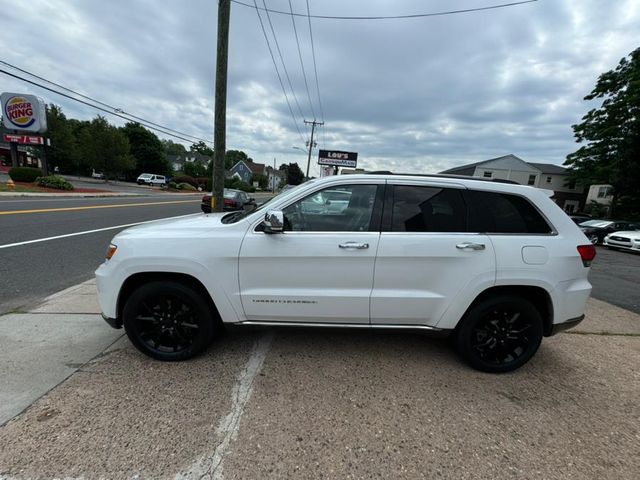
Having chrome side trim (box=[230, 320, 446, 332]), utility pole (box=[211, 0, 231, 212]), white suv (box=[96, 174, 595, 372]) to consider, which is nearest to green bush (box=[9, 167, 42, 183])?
utility pole (box=[211, 0, 231, 212])

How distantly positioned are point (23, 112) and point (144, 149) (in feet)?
92.5

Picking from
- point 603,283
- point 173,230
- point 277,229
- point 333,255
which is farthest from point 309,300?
point 603,283

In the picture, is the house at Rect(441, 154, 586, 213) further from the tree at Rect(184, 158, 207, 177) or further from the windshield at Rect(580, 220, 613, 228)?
the tree at Rect(184, 158, 207, 177)

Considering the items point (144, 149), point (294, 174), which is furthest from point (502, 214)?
point (294, 174)

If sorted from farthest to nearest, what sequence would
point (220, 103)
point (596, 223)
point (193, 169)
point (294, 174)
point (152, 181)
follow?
point (294, 174), point (193, 169), point (152, 181), point (596, 223), point (220, 103)

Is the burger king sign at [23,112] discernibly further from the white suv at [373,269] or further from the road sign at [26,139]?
the white suv at [373,269]

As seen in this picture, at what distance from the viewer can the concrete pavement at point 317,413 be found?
6.32ft

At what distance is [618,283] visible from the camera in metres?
7.30

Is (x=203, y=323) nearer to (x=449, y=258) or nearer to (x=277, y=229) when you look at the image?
(x=277, y=229)

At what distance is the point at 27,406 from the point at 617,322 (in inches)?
265

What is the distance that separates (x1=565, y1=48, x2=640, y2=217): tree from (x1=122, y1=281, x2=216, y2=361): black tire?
34.1m

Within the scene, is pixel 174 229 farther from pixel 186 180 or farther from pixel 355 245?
pixel 186 180

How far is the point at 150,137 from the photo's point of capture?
181 feet

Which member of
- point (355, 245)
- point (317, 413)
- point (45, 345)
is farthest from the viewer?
point (45, 345)
